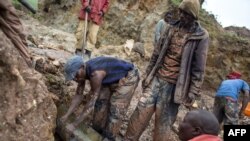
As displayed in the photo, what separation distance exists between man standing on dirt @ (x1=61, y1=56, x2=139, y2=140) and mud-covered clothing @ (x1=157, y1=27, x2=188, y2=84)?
16.9 inches

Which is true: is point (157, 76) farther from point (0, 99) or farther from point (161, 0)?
point (161, 0)

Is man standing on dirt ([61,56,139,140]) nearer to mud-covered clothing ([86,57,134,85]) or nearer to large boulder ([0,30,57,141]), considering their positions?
mud-covered clothing ([86,57,134,85])

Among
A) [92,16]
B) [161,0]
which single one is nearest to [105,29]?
[161,0]

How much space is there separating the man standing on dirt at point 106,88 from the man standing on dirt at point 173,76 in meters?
0.22

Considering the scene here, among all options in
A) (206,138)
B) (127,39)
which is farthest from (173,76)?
(127,39)

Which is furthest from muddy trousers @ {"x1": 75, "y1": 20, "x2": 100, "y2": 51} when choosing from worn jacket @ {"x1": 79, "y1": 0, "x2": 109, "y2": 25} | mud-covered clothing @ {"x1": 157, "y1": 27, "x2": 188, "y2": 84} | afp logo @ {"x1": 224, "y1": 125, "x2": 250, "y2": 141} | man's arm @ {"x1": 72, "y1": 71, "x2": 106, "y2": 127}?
afp logo @ {"x1": 224, "y1": 125, "x2": 250, "y2": 141}

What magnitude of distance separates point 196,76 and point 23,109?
221 centimetres

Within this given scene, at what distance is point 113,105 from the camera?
5.09 m

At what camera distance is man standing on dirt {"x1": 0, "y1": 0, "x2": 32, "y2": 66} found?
12.2ft

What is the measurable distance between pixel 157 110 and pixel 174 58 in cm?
65

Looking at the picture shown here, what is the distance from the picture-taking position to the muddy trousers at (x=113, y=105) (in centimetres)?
508

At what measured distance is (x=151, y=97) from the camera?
4.96m

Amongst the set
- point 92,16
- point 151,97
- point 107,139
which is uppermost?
point 92,16

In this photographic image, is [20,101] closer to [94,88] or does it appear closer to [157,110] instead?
[94,88]
